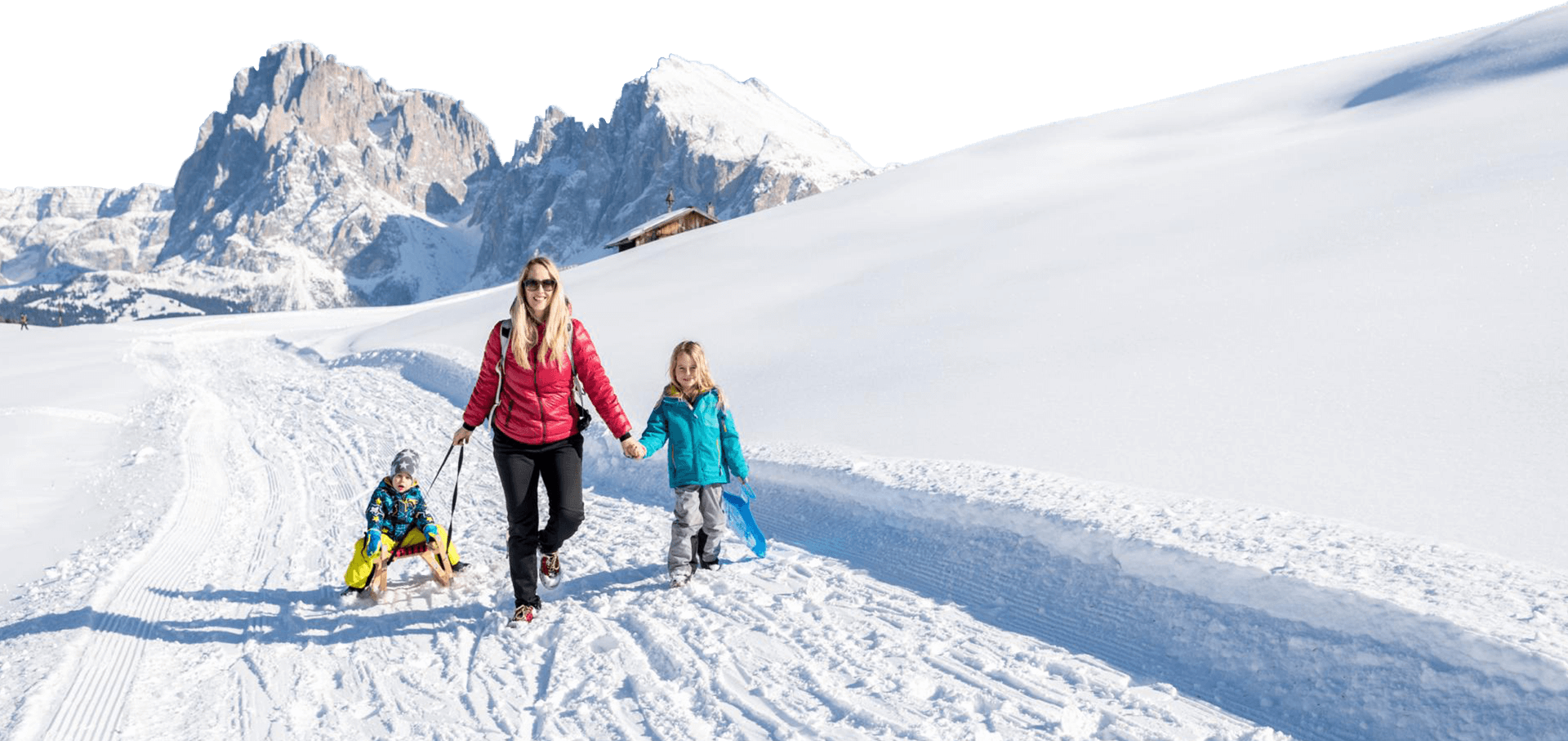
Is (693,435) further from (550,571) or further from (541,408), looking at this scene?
(550,571)

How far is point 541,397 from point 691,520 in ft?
4.35

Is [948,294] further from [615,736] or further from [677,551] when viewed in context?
[615,736]

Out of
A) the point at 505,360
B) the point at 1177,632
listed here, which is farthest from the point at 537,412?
the point at 1177,632

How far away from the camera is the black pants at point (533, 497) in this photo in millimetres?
4742

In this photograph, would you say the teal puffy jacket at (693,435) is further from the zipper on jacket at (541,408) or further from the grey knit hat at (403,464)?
the grey knit hat at (403,464)

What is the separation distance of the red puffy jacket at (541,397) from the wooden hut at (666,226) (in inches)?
1988

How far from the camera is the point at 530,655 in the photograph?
447cm

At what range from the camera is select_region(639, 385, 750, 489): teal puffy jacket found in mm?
5301

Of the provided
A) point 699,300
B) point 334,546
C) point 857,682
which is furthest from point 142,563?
point 699,300

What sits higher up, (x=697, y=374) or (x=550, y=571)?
(x=697, y=374)

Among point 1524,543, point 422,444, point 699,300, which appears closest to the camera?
point 1524,543

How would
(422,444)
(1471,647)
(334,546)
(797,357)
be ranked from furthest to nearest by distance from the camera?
(797,357) < (422,444) < (334,546) < (1471,647)

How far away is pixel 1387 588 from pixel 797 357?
829 centimetres

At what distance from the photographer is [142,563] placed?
242 inches
